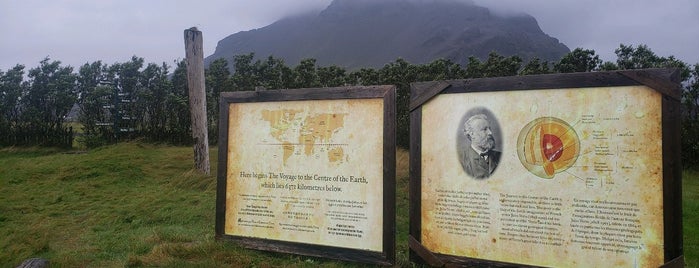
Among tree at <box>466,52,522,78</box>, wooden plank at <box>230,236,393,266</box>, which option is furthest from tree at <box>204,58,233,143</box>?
wooden plank at <box>230,236,393,266</box>

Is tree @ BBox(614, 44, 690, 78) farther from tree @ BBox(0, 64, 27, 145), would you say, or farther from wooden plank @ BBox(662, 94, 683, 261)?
tree @ BBox(0, 64, 27, 145)

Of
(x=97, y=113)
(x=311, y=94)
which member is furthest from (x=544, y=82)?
(x=97, y=113)

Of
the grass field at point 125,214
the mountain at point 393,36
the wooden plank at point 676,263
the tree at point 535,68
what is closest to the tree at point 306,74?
the grass field at point 125,214

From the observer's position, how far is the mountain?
111 meters

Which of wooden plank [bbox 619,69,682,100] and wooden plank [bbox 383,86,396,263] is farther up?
wooden plank [bbox 619,69,682,100]

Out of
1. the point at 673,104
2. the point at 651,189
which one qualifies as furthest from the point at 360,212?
the point at 673,104

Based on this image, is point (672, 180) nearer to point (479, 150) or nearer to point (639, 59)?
point (479, 150)

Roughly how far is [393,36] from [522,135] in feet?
444

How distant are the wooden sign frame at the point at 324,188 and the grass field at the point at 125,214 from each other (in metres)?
0.18

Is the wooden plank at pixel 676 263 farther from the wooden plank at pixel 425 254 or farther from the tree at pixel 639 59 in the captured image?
the tree at pixel 639 59

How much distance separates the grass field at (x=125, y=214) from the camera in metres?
4.60

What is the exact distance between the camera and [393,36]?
443 ft

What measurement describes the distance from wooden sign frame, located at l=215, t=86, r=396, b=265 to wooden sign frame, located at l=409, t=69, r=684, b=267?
0.25 m

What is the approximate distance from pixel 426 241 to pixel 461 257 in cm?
35
